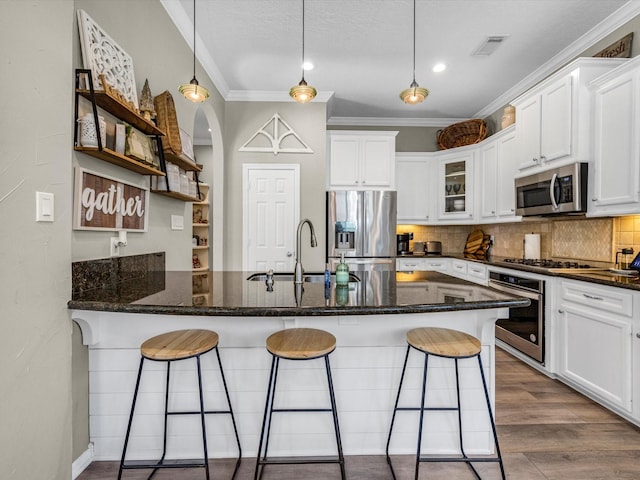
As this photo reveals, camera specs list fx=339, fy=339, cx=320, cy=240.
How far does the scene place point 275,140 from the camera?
4055 millimetres

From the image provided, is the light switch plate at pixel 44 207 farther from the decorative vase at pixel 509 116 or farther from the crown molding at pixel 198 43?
the decorative vase at pixel 509 116

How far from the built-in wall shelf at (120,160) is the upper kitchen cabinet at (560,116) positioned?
119 inches

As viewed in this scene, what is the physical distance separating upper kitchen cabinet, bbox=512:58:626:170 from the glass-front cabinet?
1.15m

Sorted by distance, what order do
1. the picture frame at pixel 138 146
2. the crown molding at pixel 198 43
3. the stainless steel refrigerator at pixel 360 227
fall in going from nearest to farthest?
the picture frame at pixel 138 146
the crown molding at pixel 198 43
the stainless steel refrigerator at pixel 360 227

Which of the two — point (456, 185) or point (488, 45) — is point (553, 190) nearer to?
point (488, 45)

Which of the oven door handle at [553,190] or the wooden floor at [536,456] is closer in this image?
the wooden floor at [536,456]

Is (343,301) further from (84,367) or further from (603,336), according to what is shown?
(603,336)

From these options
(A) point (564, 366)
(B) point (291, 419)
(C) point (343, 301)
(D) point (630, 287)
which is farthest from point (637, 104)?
(B) point (291, 419)

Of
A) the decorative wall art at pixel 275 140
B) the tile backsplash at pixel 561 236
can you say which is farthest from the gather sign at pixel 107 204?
the tile backsplash at pixel 561 236

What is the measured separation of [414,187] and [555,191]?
2045 millimetres

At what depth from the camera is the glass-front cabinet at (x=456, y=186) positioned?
14.6ft

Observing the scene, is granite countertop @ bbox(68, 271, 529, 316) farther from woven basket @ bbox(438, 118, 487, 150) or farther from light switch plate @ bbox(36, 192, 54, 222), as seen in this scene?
woven basket @ bbox(438, 118, 487, 150)

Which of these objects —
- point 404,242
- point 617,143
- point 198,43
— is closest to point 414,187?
point 404,242

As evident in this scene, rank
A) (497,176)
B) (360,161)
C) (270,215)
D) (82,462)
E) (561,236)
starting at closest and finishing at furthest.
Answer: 1. (82,462)
2. (561,236)
3. (497,176)
4. (270,215)
5. (360,161)
